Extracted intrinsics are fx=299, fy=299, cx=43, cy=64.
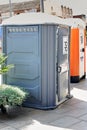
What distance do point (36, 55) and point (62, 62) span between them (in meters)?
0.67

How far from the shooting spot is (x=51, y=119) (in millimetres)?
4574

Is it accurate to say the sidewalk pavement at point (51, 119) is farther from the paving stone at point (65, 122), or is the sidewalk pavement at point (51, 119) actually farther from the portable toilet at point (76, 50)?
the portable toilet at point (76, 50)

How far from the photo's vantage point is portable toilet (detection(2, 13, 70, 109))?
16.5 ft

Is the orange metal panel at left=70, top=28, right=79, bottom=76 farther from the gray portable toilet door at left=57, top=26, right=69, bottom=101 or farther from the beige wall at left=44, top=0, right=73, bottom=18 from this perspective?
the beige wall at left=44, top=0, right=73, bottom=18

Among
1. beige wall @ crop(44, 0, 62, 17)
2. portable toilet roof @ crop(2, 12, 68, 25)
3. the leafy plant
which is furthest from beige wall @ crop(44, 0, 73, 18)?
the leafy plant

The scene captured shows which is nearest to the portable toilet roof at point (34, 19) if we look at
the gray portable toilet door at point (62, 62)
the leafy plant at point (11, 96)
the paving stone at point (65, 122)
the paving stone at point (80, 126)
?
the gray portable toilet door at point (62, 62)

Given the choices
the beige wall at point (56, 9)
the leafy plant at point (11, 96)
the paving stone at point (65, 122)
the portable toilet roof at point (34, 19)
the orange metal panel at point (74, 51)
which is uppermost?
the beige wall at point (56, 9)

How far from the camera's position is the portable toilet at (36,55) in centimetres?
503

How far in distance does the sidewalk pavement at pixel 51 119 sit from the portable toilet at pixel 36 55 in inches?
8.4

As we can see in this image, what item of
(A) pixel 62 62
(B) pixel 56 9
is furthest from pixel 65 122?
(B) pixel 56 9

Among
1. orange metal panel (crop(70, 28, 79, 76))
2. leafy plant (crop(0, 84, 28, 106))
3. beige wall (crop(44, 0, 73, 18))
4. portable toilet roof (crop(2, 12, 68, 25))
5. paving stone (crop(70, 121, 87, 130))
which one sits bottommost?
paving stone (crop(70, 121, 87, 130))

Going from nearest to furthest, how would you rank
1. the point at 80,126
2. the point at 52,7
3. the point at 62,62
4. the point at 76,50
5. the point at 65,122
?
the point at 80,126
the point at 65,122
the point at 62,62
the point at 76,50
the point at 52,7

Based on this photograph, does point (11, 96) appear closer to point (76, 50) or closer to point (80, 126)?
point (80, 126)

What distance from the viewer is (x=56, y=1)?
2211 cm
